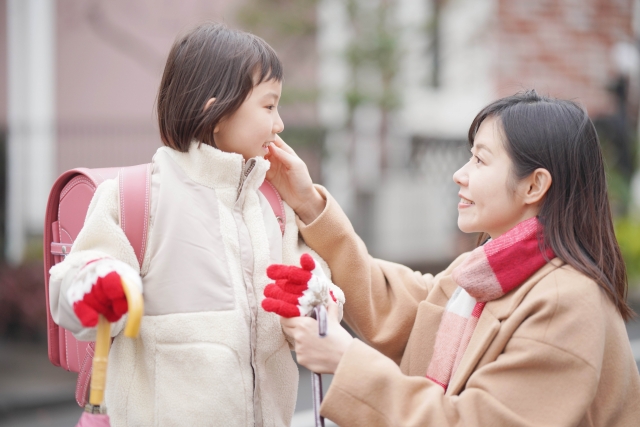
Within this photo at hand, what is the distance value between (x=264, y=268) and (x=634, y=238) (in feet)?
27.2

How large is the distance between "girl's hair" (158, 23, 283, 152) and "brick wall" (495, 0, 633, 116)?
312 inches

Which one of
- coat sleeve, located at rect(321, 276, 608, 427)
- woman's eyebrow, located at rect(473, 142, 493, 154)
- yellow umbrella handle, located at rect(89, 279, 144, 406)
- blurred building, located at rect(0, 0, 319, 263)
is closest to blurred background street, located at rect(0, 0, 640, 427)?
blurred building, located at rect(0, 0, 319, 263)

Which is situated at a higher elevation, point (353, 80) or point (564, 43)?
point (564, 43)

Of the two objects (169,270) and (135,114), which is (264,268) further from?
(135,114)

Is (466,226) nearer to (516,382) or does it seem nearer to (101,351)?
(516,382)

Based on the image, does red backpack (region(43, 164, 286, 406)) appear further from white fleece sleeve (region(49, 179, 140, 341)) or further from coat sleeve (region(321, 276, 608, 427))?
coat sleeve (region(321, 276, 608, 427))

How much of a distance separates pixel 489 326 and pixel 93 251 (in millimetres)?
1062

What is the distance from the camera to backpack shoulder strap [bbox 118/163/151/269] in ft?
6.40

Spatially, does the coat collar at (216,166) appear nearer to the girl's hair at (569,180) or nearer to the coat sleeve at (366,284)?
the coat sleeve at (366,284)

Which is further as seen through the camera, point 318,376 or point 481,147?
point 481,147

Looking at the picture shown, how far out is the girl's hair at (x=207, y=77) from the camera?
2.04 metres

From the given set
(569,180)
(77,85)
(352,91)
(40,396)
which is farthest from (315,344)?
(77,85)

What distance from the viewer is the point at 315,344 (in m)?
1.99

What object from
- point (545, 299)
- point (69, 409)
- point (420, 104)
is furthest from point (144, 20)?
point (545, 299)
